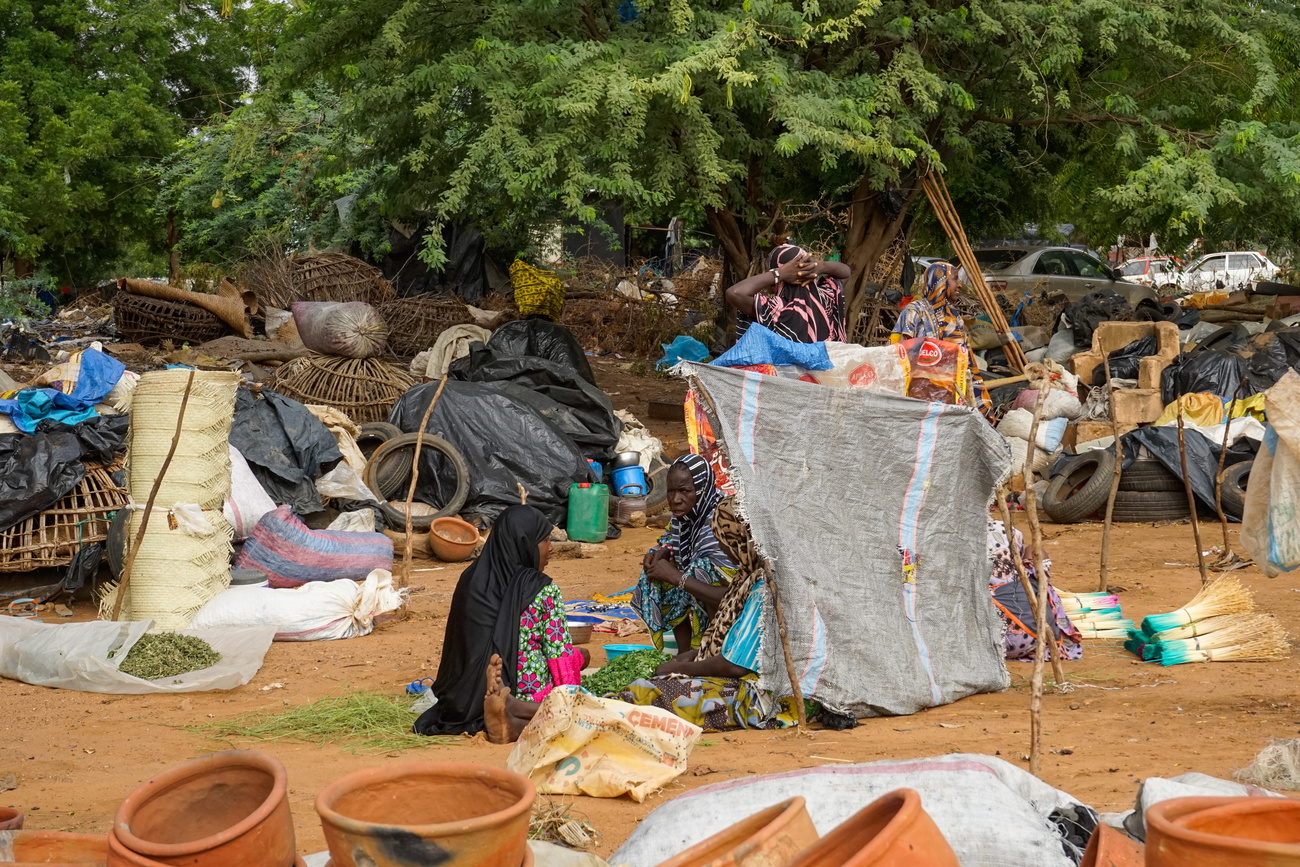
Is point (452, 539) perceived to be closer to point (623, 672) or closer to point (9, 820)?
point (623, 672)

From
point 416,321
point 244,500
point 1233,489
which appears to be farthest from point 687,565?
point 416,321

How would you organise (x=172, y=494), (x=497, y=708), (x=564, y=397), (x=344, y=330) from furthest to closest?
(x=344, y=330), (x=564, y=397), (x=172, y=494), (x=497, y=708)

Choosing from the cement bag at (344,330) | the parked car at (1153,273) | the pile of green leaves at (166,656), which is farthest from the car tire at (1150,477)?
the parked car at (1153,273)

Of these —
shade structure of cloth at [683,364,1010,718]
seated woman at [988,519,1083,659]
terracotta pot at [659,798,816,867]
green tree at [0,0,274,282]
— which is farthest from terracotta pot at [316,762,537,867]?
green tree at [0,0,274,282]

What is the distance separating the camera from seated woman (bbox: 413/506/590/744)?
4715 millimetres

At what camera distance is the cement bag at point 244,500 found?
770 cm

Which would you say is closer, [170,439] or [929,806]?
[929,806]

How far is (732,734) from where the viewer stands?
471 cm

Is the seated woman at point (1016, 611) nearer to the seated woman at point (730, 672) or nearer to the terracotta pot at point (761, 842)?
the seated woman at point (730, 672)

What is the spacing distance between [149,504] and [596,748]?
361 cm

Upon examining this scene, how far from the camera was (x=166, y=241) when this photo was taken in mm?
22797

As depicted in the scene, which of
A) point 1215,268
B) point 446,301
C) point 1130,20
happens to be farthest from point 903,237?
point 1215,268

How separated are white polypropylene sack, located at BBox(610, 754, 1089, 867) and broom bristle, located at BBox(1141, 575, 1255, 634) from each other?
3028 mm

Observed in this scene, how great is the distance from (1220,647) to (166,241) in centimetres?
2149
